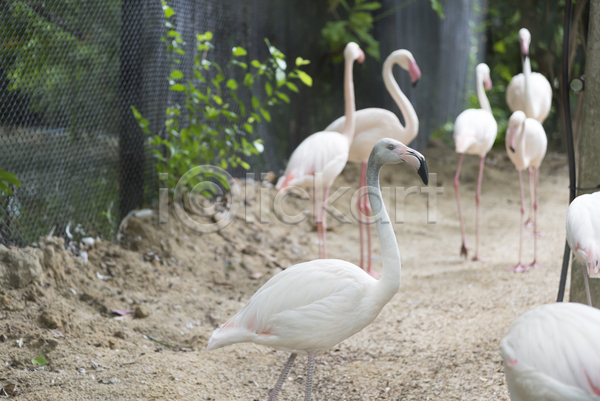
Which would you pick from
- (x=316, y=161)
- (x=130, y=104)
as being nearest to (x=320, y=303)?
(x=316, y=161)

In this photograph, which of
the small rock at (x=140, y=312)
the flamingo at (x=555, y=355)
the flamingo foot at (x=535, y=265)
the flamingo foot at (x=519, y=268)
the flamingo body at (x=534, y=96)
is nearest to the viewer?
the flamingo at (x=555, y=355)

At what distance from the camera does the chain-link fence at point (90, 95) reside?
315 centimetres

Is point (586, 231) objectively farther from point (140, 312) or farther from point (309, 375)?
point (140, 312)

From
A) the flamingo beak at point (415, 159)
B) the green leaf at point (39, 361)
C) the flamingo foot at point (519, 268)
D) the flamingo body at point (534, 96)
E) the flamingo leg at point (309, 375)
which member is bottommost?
the flamingo foot at point (519, 268)

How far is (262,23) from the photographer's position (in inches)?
222

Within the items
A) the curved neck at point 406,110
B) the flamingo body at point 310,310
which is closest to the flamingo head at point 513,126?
the curved neck at point 406,110

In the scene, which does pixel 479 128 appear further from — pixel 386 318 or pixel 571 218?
pixel 571 218

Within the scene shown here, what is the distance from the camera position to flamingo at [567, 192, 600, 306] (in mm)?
2203

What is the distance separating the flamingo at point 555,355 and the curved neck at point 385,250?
0.54 metres

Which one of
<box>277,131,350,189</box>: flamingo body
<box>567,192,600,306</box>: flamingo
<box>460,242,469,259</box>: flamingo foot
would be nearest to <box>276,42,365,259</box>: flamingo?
<box>277,131,350,189</box>: flamingo body

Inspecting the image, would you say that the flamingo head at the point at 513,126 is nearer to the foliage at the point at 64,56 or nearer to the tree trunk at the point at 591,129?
the tree trunk at the point at 591,129

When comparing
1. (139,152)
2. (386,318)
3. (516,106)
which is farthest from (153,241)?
(516,106)

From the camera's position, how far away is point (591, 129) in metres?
2.75

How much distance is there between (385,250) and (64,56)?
2.47m
